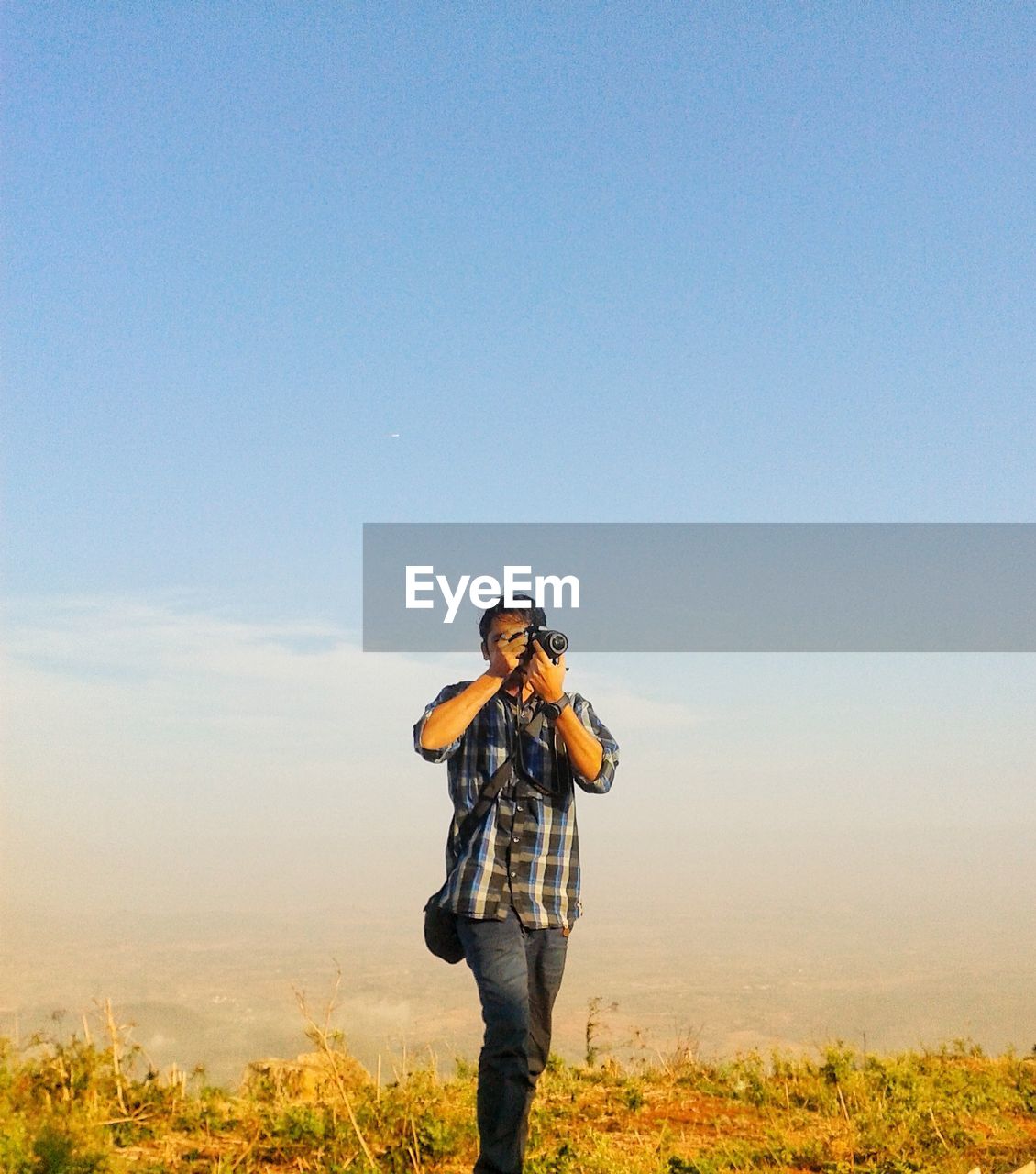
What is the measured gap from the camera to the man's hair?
548 centimetres

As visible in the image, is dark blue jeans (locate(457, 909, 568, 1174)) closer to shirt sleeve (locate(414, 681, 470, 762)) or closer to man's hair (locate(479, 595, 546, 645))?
shirt sleeve (locate(414, 681, 470, 762))

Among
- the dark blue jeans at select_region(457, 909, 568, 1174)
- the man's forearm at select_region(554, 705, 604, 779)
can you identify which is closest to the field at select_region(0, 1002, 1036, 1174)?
the dark blue jeans at select_region(457, 909, 568, 1174)

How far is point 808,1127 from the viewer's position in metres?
7.72

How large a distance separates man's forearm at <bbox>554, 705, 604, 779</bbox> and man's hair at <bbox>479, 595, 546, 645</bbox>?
488 millimetres

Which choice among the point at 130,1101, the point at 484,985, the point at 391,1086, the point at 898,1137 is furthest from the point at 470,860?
the point at 898,1137

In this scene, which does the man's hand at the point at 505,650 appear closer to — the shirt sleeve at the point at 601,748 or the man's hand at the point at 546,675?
the man's hand at the point at 546,675

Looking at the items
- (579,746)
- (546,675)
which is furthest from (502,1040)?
(546,675)

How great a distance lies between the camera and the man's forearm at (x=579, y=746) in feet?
16.9

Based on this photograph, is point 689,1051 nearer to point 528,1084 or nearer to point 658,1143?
point 658,1143

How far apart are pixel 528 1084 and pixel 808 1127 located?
11.9ft

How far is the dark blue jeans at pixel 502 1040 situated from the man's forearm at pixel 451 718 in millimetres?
733

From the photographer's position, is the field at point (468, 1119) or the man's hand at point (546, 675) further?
the field at point (468, 1119)

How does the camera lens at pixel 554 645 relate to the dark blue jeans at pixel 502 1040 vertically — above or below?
above

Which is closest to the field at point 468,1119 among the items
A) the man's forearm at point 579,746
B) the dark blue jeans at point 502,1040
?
the dark blue jeans at point 502,1040
